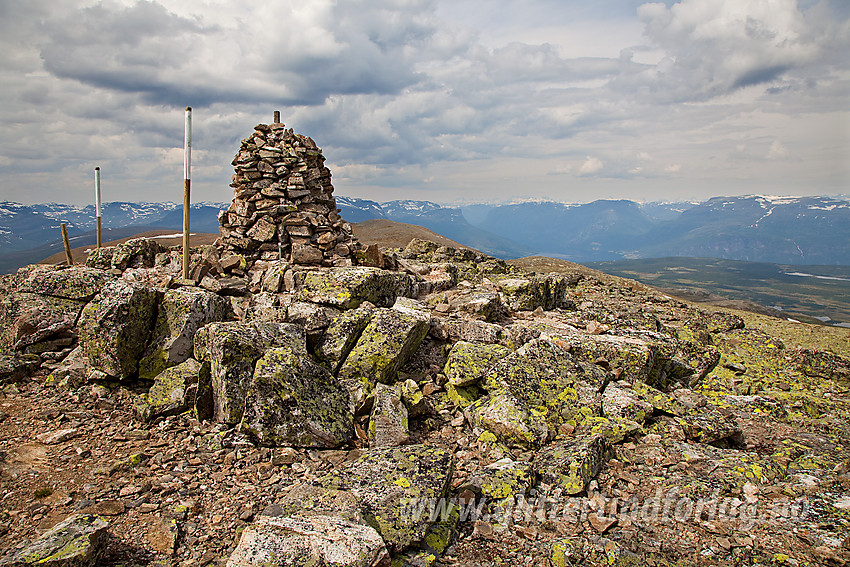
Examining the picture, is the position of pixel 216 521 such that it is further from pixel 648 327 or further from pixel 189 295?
pixel 648 327

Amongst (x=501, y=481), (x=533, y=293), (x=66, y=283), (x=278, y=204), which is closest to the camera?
(x=501, y=481)

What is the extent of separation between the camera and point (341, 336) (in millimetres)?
11406

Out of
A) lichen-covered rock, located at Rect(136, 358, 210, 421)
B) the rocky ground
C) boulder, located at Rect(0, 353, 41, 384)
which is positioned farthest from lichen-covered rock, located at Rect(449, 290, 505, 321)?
boulder, located at Rect(0, 353, 41, 384)

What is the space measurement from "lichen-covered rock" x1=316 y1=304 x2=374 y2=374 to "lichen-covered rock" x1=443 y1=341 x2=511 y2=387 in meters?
2.56

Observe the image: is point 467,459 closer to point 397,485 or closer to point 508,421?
point 508,421

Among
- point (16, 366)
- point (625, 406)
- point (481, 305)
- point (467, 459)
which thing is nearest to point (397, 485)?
point (467, 459)

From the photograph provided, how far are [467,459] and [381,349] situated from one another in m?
3.35

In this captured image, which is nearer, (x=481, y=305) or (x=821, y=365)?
(x=481, y=305)

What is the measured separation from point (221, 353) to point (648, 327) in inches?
673

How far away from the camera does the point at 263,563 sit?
5.55 metres

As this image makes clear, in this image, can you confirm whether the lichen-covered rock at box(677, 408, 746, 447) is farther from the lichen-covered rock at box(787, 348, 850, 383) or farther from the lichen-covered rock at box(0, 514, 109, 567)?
the lichen-covered rock at box(0, 514, 109, 567)

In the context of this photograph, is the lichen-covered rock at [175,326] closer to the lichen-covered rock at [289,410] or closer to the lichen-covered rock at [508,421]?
the lichen-covered rock at [289,410]

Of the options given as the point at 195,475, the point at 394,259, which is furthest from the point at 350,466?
the point at 394,259

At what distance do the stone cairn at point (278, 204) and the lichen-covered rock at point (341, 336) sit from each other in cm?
603
